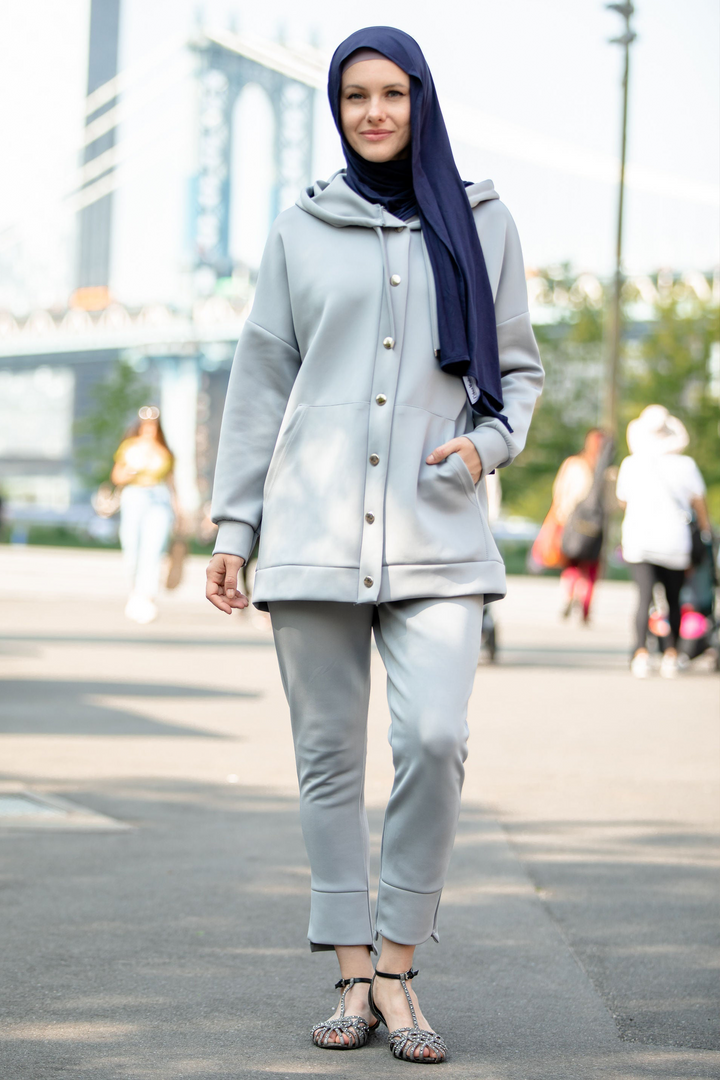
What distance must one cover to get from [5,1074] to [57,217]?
71695 millimetres

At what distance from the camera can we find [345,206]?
2424 millimetres

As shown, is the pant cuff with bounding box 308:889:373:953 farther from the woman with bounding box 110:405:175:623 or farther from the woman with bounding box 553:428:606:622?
the woman with bounding box 110:405:175:623

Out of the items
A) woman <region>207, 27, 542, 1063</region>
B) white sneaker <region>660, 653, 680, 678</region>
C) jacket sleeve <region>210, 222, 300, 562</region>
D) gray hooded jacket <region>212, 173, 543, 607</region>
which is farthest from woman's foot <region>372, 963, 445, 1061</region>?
white sneaker <region>660, 653, 680, 678</region>

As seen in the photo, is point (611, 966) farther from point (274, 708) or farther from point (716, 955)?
point (274, 708)

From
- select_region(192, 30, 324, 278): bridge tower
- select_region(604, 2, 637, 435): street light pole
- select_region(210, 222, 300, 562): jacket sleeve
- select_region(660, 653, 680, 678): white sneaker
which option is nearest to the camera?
select_region(210, 222, 300, 562): jacket sleeve

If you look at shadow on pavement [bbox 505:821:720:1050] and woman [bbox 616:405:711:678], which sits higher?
woman [bbox 616:405:711:678]

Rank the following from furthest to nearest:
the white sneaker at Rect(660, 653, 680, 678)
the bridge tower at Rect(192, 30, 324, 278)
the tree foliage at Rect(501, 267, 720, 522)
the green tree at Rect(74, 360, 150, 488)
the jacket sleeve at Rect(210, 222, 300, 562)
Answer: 1. the bridge tower at Rect(192, 30, 324, 278)
2. the green tree at Rect(74, 360, 150, 488)
3. the tree foliage at Rect(501, 267, 720, 522)
4. the white sneaker at Rect(660, 653, 680, 678)
5. the jacket sleeve at Rect(210, 222, 300, 562)

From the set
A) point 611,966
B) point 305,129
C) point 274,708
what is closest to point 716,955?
point 611,966

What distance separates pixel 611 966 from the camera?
284cm

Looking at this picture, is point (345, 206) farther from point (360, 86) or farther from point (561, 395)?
point (561, 395)

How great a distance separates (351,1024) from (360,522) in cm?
80

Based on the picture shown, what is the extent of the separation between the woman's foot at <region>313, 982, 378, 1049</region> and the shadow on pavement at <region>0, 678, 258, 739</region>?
11.0 feet

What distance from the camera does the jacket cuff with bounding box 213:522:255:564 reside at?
2.42 meters

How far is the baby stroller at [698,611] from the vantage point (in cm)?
878
